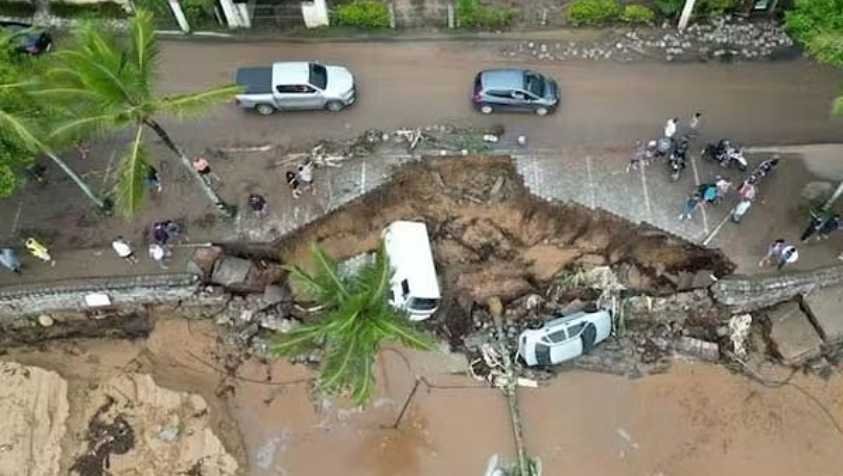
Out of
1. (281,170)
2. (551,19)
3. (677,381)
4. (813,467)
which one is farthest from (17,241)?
(813,467)

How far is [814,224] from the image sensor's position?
2616cm

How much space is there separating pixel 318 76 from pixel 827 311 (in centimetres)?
1764

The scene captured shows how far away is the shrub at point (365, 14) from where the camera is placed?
98.9ft

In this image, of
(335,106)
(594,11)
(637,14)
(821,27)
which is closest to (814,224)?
(821,27)

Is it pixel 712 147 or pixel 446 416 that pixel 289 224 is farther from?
pixel 712 147

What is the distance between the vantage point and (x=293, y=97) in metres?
28.3

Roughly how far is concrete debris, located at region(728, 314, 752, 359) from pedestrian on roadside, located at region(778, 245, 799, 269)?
6.86ft

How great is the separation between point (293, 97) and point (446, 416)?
448 inches

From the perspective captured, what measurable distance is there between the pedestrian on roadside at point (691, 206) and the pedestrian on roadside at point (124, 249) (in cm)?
1698

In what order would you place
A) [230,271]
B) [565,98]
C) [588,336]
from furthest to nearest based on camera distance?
[565,98], [230,271], [588,336]

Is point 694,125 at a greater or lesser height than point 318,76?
lesser

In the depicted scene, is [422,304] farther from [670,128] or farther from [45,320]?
[45,320]

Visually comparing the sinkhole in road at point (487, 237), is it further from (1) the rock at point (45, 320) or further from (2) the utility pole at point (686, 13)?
(2) the utility pole at point (686, 13)

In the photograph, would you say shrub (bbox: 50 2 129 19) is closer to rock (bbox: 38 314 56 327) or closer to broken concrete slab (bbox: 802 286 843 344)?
rock (bbox: 38 314 56 327)
